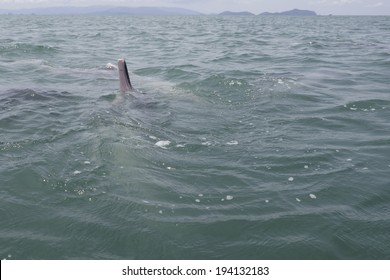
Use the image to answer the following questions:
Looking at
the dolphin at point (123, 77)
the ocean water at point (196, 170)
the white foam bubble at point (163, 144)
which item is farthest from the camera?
the dolphin at point (123, 77)

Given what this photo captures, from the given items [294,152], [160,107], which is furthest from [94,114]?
[294,152]

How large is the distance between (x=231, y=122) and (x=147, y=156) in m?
2.84

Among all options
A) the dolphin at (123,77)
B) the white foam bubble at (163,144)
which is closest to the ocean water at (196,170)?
the white foam bubble at (163,144)

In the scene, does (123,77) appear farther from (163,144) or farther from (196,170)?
(196,170)

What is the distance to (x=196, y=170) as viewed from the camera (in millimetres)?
6621

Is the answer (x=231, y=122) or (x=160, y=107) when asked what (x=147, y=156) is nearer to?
(x=231, y=122)

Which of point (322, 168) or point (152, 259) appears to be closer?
point (152, 259)

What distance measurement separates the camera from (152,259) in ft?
14.4

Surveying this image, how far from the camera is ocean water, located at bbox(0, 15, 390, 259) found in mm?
4734

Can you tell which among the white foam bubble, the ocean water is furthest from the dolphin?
the white foam bubble

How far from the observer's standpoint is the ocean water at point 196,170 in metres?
4.73

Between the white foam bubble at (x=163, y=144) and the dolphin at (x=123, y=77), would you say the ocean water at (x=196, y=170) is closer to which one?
the white foam bubble at (x=163, y=144)
